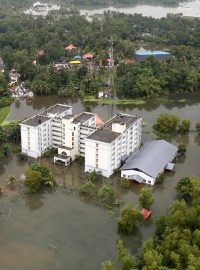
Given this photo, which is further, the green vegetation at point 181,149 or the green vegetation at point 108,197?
the green vegetation at point 181,149

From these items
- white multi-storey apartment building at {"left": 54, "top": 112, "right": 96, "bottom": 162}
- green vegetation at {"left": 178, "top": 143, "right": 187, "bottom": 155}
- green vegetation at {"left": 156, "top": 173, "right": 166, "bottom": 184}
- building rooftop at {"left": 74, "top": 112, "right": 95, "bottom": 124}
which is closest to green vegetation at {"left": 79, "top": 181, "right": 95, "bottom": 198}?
white multi-storey apartment building at {"left": 54, "top": 112, "right": 96, "bottom": 162}

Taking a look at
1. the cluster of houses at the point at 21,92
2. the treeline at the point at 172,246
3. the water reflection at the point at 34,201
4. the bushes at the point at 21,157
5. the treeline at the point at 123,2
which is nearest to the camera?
the treeline at the point at 172,246

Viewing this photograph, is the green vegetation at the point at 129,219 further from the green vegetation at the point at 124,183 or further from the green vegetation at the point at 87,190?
the green vegetation at the point at 124,183

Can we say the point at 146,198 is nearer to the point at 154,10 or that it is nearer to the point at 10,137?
the point at 10,137

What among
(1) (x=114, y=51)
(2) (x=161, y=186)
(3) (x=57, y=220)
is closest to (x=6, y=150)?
(3) (x=57, y=220)

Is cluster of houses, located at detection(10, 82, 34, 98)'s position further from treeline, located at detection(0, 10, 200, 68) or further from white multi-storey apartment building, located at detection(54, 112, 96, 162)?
white multi-storey apartment building, located at detection(54, 112, 96, 162)

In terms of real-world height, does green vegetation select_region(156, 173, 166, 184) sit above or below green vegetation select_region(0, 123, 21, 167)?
below

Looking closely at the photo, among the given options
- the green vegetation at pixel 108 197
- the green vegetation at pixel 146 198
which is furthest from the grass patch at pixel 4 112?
the green vegetation at pixel 146 198
